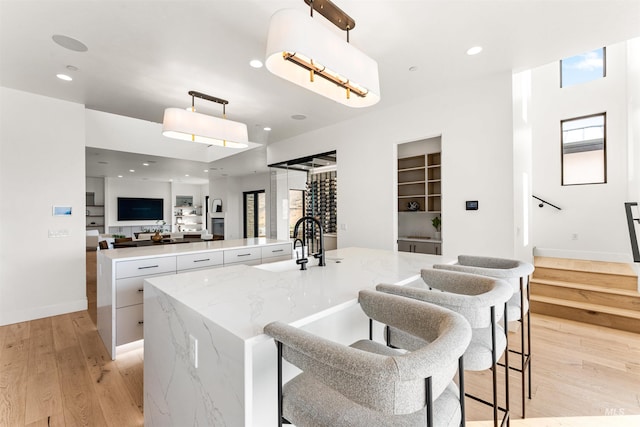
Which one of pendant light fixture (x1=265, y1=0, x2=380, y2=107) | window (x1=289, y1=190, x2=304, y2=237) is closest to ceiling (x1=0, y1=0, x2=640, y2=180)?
pendant light fixture (x1=265, y1=0, x2=380, y2=107)

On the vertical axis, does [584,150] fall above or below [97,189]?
above

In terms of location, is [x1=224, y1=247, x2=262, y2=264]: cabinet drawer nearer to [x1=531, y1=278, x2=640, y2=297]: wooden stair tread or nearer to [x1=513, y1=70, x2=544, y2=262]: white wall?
[x1=513, y1=70, x2=544, y2=262]: white wall

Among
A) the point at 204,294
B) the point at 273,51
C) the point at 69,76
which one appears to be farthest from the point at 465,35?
the point at 69,76

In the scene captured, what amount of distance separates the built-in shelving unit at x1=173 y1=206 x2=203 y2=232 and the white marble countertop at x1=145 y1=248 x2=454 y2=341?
1157 cm

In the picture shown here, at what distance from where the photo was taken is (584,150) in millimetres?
5016

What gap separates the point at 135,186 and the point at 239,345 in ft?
40.1

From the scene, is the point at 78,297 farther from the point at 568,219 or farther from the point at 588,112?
the point at 588,112

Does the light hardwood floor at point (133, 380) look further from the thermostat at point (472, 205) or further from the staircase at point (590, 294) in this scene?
the thermostat at point (472, 205)

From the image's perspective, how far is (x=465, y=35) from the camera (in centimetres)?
249

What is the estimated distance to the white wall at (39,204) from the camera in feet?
11.2

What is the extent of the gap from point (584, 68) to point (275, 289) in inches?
260

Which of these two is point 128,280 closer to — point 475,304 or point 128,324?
point 128,324

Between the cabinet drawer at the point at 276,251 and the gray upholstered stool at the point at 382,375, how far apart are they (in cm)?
269

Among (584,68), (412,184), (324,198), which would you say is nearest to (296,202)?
(324,198)
